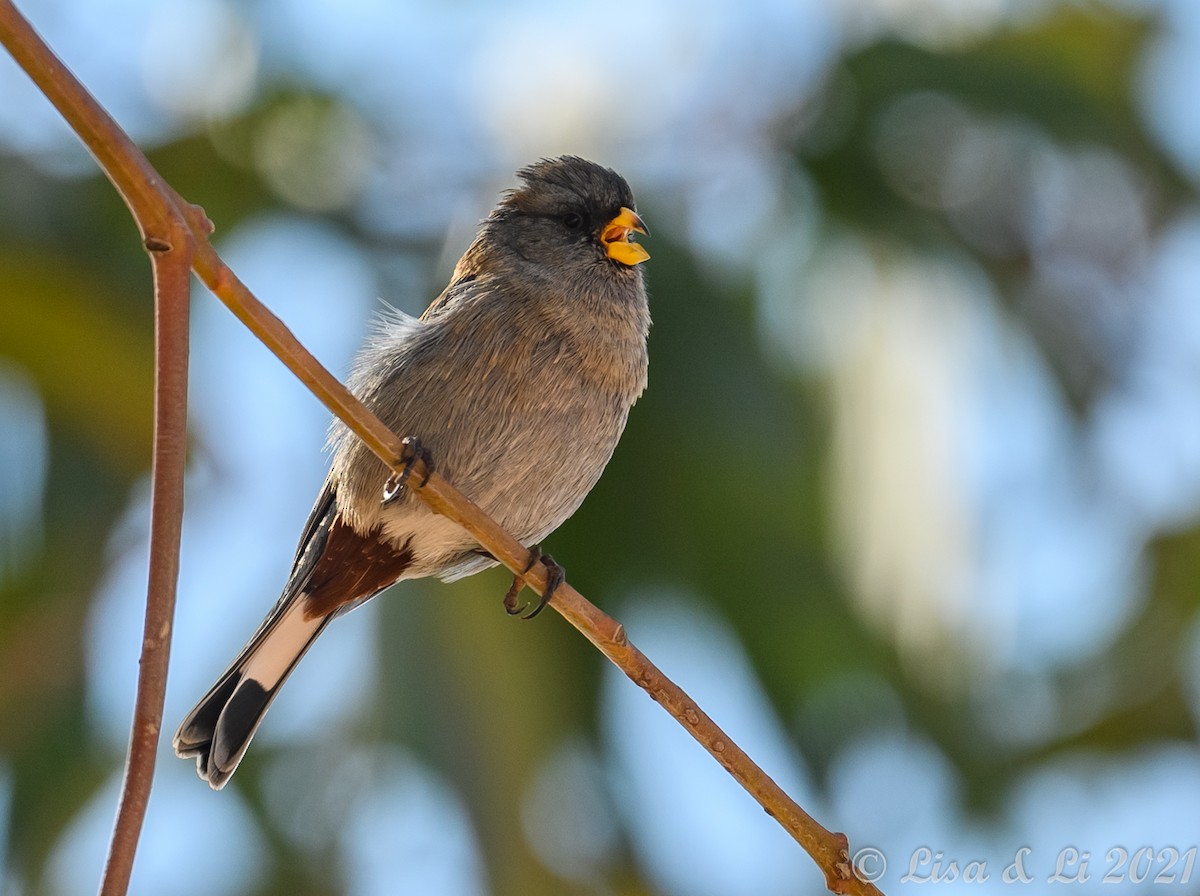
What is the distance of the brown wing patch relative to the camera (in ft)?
13.4

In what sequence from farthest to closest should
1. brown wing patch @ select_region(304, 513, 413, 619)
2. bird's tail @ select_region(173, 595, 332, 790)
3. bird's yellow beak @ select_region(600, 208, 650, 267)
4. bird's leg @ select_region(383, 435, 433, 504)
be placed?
bird's yellow beak @ select_region(600, 208, 650, 267), brown wing patch @ select_region(304, 513, 413, 619), bird's tail @ select_region(173, 595, 332, 790), bird's leg @ select_region(383, 435, 433, 504)

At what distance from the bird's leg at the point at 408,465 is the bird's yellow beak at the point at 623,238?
0.91 m

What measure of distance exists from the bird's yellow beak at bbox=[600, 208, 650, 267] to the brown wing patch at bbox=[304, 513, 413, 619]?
111 cm

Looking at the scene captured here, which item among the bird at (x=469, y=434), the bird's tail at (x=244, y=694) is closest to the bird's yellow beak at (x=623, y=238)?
the bird at (x=469, y=434)

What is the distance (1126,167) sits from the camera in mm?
7512

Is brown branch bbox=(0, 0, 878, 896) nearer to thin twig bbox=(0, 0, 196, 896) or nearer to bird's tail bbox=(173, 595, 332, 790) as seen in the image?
thin twig bbox=(0, 0, 196, 896)

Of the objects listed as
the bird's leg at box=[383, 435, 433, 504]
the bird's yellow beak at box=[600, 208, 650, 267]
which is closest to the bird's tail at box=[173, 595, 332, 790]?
the bird's leg at box=[383, 435, 433, 504]

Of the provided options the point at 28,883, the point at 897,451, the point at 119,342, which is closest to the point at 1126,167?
the point at 897,451

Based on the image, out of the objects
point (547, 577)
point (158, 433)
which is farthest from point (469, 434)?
point (158, 433)

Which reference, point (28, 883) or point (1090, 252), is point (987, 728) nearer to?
point (1090, 252)

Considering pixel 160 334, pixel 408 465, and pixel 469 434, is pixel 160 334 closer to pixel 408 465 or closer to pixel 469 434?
pixel 408 465

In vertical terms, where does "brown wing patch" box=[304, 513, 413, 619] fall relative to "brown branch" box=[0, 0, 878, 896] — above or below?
below

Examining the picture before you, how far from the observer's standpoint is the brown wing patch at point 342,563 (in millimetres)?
4070

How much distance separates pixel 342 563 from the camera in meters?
4.08
